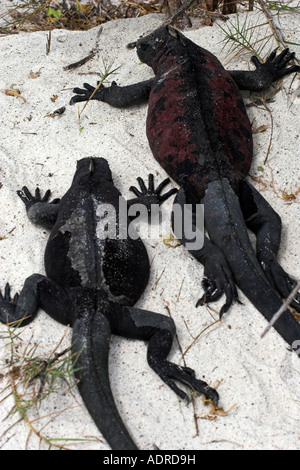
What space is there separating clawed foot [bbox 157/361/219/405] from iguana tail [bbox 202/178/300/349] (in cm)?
63

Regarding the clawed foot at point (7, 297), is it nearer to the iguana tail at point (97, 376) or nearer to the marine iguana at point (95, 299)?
the marine iguana at point (95, 299)

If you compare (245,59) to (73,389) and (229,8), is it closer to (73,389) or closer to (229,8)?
(229,8)

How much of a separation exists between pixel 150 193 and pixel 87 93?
1.41m

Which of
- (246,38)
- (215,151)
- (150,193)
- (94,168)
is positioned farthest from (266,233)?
(246,38)

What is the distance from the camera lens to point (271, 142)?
491 centimetres

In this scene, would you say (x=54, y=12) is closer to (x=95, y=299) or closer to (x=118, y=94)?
(x=118, y=94)

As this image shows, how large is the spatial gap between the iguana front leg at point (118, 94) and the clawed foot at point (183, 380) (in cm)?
268

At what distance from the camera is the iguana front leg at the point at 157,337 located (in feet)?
11.3

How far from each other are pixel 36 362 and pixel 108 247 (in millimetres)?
904

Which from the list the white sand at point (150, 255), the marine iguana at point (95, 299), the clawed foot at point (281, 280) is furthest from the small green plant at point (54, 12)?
the clawed foot at point (281, 280)

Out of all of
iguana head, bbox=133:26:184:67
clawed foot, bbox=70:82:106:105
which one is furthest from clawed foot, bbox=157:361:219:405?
iguana head, bbox=133:26:184:67

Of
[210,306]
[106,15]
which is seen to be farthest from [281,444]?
[106,15]

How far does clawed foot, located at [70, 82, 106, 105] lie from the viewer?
5.35 m

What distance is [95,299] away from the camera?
12.0ft
